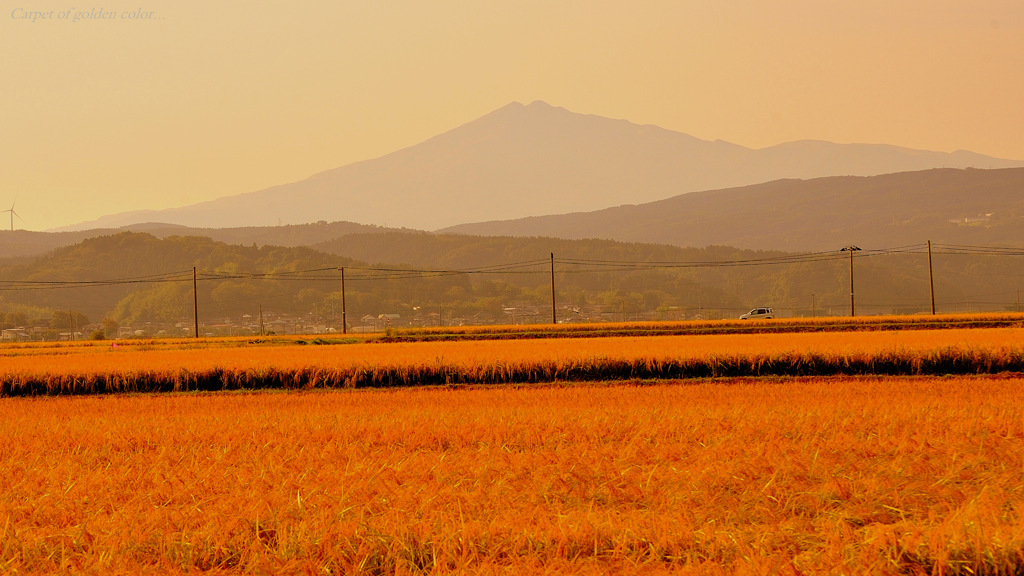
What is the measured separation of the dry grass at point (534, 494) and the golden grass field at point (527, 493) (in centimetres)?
3

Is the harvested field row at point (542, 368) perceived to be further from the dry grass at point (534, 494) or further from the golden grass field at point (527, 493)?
the dry grass at point (534, 494)

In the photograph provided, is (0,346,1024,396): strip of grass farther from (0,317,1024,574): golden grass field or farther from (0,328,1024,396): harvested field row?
(0,317,1024,574): golden grass field

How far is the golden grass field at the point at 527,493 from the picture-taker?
20.1ft

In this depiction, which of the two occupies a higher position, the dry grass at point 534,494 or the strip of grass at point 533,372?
the dry grass at point 534,494

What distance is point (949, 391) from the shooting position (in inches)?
827

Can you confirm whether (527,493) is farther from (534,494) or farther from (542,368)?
(542,368)

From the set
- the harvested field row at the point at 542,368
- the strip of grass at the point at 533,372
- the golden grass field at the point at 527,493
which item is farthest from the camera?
the harvested field row at the point at 542,368

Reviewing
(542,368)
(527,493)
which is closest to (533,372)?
(542,368)

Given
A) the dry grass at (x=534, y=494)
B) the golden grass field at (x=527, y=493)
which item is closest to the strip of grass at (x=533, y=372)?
the golden grass field at (x=527, y=493)

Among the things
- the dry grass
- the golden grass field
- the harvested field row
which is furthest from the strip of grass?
the dry grass

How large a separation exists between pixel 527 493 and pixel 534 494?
9cm

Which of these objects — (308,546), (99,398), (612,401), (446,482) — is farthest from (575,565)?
(99,398)

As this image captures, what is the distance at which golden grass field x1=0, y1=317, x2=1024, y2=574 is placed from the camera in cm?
612

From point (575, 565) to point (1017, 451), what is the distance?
5.99 metres
